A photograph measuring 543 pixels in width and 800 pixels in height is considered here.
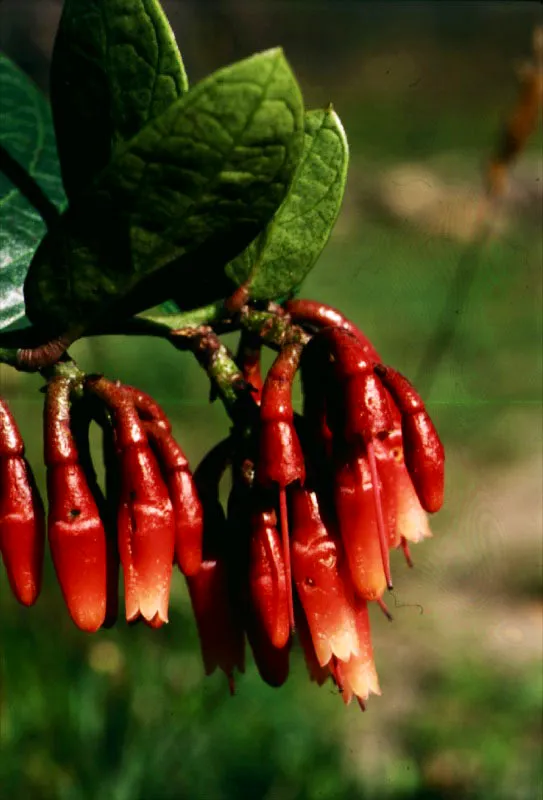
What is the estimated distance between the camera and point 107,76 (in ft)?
1.38

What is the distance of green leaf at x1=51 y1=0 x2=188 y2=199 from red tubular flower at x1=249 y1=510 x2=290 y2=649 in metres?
0.16

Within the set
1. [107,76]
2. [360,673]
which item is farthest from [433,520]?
[107,76]

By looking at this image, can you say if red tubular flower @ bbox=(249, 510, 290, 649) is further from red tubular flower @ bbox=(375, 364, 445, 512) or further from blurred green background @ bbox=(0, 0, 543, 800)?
blurred green background @ bbox=(0, 0, 543, 800)

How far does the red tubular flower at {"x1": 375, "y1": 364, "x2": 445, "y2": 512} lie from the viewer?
48cm

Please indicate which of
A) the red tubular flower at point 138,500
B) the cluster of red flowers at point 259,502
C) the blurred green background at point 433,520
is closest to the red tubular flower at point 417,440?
the cluster of red flowers at point 259,502

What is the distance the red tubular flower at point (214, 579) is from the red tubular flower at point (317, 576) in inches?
1.4

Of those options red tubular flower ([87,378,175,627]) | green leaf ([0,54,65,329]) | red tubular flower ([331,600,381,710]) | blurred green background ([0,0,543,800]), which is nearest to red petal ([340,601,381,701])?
red tubular flower ([331,600,381,710])

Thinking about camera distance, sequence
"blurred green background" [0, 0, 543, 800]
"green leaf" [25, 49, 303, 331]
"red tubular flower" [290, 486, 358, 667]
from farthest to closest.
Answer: "blurred green background" [0, 0, 543, 800], "red tubular flower" [290, 486, 358, 667], "green leaf" [25, 49, 303, 331]

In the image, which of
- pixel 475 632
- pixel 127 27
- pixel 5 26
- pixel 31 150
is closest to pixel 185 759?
pixel 475 632

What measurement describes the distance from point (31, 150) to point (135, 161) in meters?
0.19

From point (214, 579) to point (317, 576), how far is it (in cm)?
5

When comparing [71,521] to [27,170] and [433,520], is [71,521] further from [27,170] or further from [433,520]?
[433,520]

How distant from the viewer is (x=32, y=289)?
0.43 m

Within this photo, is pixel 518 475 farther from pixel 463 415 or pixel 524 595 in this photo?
pixel 524 595
